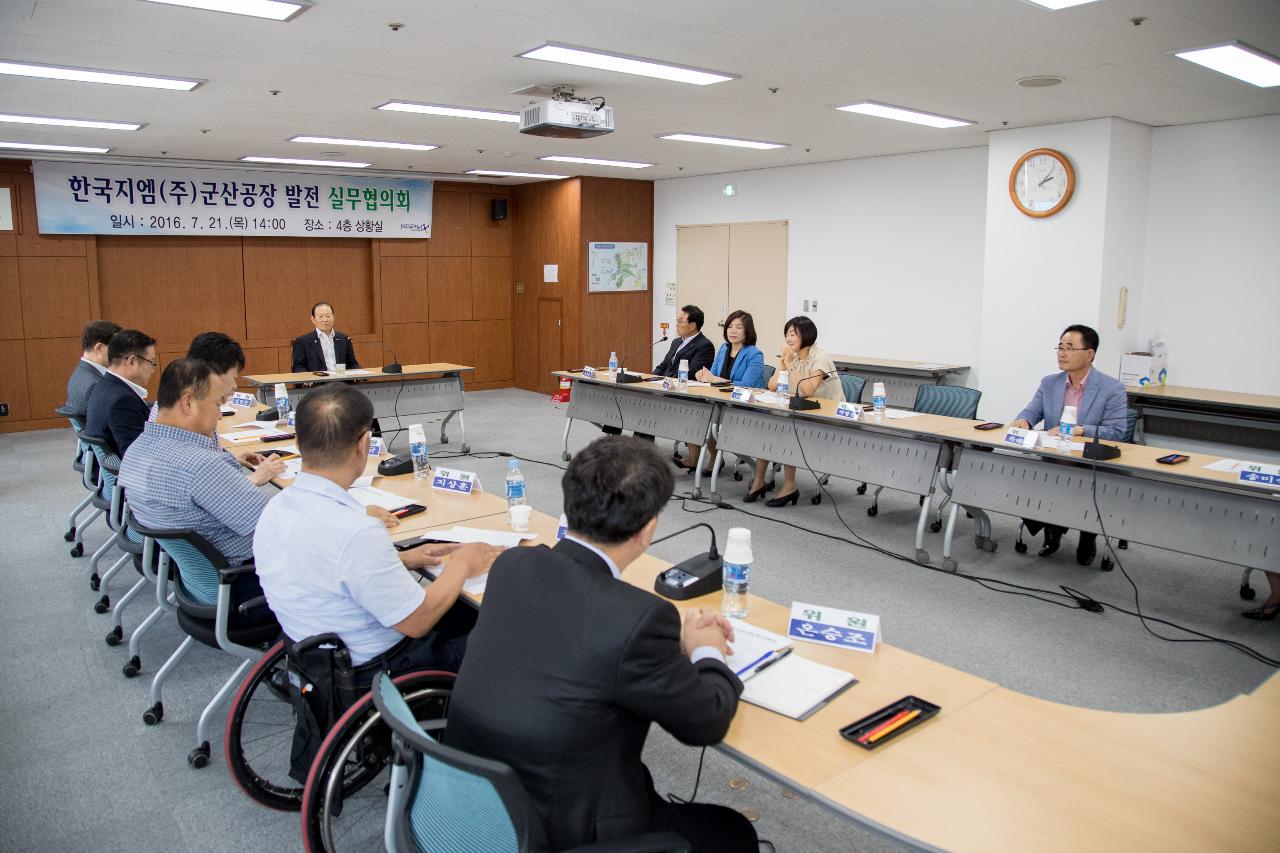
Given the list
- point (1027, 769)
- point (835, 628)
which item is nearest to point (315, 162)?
point (835, 628)

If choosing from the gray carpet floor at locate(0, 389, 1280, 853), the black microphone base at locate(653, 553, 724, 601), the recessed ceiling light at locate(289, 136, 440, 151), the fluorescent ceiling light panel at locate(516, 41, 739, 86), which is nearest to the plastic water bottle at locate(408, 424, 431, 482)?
the gray carpet floor at locate(0, 389, 1280, 853)

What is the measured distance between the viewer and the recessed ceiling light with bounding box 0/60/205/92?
4.31 metres

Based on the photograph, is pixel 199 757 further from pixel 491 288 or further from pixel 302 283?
pixel 491 288

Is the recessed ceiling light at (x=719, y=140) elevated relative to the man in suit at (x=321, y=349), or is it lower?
elevated

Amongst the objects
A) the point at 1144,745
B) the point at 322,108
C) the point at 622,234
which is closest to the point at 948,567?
the point at 1144,745

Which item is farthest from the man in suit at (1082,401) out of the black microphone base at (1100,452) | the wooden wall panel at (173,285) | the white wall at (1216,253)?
the wooden wall panel at (173,285)

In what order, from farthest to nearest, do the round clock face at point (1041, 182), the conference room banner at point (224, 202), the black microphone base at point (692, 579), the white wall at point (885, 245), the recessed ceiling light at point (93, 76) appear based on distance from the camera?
the conference room banner at point (224, 202)
the white wall at point (885, 245)
the round clock face at point (1041, 182)
the recessed ceiling light at point (93, 76)
the black microphone base at point (692, 579)

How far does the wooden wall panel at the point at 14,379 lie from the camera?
8.02m

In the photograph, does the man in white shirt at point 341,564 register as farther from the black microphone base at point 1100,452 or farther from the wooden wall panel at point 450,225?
the wooden wall panel at point 450,225

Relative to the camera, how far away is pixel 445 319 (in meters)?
10.5

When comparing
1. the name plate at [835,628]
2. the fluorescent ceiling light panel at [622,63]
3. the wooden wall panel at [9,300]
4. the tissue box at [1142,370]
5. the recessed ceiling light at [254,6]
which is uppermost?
the fluorescent ceiling light panel at [622,63]

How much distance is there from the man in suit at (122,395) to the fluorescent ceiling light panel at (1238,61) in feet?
16.6

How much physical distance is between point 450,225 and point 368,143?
10.7ft

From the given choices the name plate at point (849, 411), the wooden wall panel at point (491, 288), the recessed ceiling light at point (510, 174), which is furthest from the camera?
the wooden wall panel at point (491, 288)
